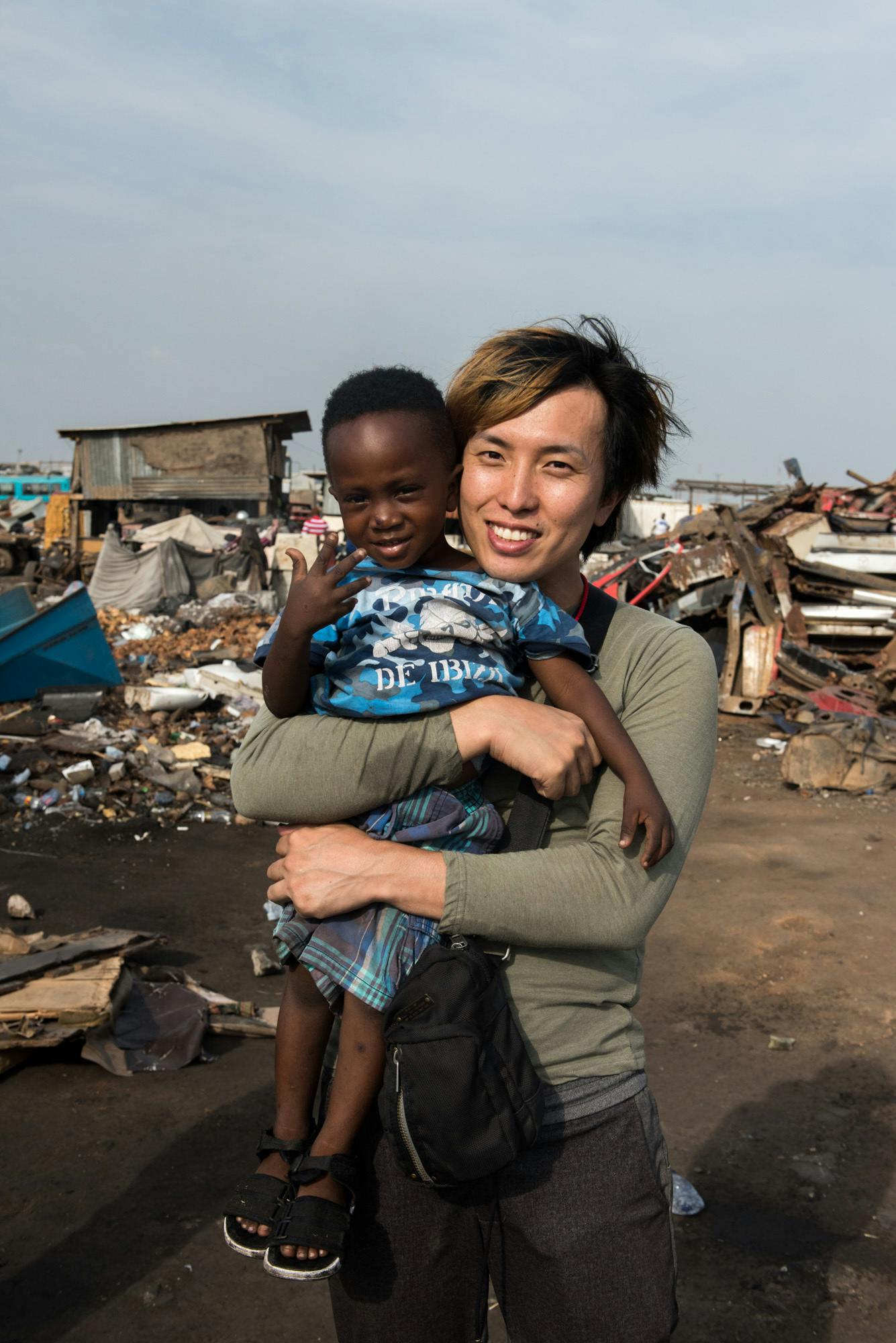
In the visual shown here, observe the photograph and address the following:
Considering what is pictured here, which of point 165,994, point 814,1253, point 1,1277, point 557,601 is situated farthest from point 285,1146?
point 165,994

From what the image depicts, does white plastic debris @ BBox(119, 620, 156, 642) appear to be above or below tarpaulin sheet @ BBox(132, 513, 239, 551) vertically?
below

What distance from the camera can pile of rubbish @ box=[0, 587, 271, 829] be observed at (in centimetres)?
782

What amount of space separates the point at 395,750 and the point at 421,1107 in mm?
467

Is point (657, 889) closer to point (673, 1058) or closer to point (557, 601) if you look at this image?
point (557, 601)

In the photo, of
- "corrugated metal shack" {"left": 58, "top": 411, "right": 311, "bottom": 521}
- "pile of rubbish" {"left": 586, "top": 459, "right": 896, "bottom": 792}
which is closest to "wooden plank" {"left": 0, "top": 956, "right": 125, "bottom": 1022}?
"pile of rubbish" {"left": 586, "top": 459, "right": 896, "bottom": 792}

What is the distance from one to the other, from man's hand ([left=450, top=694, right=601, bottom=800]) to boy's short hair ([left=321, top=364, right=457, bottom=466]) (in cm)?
49

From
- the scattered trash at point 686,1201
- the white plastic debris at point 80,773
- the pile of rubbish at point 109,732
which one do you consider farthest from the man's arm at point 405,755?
the white plastic debris at point 80,773

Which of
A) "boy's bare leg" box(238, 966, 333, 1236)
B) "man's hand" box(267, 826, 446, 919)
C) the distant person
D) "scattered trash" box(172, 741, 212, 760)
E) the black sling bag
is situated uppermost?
"man's hand" box(267, 826, 446, 919)

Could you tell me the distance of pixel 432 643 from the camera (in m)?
1.50

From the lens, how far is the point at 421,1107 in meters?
1.30

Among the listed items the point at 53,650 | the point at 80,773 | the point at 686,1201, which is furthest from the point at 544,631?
the point at 53,650

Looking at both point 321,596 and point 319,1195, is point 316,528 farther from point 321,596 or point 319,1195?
point 319,1195

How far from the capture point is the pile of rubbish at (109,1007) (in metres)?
4.13

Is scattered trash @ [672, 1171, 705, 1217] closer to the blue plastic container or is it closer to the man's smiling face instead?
the man's smiling face
